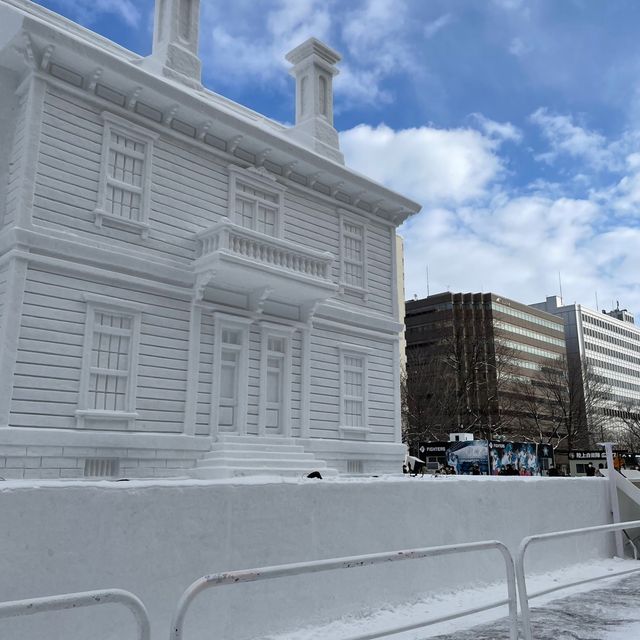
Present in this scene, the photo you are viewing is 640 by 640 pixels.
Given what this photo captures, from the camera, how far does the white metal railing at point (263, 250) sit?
14873 mm

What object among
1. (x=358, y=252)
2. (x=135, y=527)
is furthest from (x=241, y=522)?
(x=358, y=252)

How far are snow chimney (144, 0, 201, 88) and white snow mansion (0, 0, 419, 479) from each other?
6 centimetres

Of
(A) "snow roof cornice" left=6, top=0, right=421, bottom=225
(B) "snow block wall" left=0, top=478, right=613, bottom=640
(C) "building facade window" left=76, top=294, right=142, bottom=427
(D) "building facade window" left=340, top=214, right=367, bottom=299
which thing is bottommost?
(B) "snow block wall" left=0, top=478, right=613, bottom=640

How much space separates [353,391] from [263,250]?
533 cm

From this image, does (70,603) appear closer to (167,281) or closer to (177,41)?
(167,281)

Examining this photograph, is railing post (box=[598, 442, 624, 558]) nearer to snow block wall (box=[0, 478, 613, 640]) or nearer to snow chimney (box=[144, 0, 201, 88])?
snow block wall (box=[0, 478, 613, 640])

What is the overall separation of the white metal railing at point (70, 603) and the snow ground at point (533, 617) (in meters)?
3.11

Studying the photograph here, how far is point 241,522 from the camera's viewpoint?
7.82 m

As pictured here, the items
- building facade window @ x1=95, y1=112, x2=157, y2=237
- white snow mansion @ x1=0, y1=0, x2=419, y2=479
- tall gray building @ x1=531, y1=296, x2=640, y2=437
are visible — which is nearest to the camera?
white snow mansion @ x1=0, y1=0, x2=419, y2=479

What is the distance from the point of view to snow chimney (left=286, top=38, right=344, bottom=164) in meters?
20.7

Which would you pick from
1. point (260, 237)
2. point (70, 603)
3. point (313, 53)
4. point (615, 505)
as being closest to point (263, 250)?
point (260, 237)

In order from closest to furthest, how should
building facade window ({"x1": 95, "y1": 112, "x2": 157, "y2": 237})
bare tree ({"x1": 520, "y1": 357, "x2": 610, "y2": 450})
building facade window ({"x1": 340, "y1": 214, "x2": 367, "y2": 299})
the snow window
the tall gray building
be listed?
building facade window ({"x1": 95, "y1": 112, "x2": 157, "y2": 237}) → the snow window → building facade window ({"x1": 340, "y1": 214, "x2": 367, "y2": 299}) → bare tree ({"x1": 520, "y1": 357, "x2": 610, "y2": 450}) → the tall gray building

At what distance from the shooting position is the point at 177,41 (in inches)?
694

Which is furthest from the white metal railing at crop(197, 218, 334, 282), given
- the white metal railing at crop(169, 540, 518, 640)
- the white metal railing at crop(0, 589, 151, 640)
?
the white metal railing at crop(0, 589, 151, 640)
